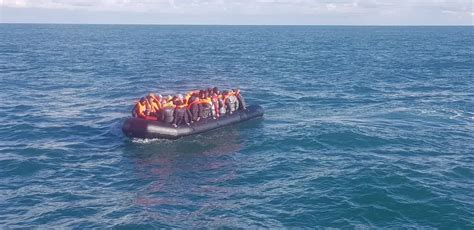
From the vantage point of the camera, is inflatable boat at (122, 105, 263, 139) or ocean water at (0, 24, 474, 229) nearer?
ocean water at (0, 24, 474, 229)

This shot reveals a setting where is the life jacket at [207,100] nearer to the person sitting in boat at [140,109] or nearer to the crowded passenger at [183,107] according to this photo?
the crowded passenger at [183,107]

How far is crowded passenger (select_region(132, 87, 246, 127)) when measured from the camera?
27.2 metres

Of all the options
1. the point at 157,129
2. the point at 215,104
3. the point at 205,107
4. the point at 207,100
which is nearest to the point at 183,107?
the point at 205,107

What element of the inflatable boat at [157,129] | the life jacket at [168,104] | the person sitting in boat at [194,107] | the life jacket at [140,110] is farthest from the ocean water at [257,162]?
the life jacket at [168,104]

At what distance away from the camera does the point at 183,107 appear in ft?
90.7

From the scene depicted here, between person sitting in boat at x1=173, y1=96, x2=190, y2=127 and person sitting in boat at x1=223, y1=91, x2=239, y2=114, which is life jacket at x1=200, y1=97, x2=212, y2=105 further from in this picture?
person sitting in boat at x1=223, y1=91, x2=239, y2=114

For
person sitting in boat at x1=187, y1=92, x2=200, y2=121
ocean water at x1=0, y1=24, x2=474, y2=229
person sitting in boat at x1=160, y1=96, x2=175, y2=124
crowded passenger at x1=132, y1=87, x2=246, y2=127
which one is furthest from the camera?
person sitting in boat at x1=187, y1=92, x2=200, y2=121

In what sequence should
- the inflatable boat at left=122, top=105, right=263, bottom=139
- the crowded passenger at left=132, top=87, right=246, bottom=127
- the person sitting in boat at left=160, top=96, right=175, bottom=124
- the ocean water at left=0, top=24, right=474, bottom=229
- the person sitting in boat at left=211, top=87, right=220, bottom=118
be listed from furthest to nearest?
the person sitting in boat at left=211, top=87, right=220, bottom=118 < the crowded passenger at left=132, top=87, right=246, bottom=127 < the person sitting in boat at left=160, top=96, right=175, bottom=124 < the inflatable boat at left=122, top=105, right=263, bottom=139 < the ocean water at left=0, top=24, right=474, bottom=229

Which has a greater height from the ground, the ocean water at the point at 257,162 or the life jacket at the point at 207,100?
the life jacket at the point at 207,100

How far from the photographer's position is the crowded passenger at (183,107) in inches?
1072

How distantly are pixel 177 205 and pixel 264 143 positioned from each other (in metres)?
9.35

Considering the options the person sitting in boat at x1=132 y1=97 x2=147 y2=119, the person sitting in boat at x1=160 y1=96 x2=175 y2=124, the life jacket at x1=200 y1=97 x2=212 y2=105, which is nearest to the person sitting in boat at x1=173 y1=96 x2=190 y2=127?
the person sitting in boat at x1=160 y1=96 x2=175 y2=124

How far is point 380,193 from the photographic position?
2016 centimetres

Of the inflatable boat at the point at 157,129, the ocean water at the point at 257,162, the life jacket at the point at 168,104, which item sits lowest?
the ocean water at the point at 257,162
